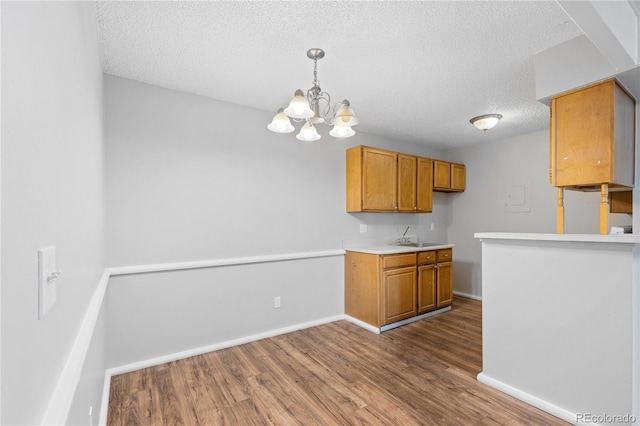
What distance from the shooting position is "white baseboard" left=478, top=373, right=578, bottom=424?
1.90m

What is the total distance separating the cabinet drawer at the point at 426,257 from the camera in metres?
3.84

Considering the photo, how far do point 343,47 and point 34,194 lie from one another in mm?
2081

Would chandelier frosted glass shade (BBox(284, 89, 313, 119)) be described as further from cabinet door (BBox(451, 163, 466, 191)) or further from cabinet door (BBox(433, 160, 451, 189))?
cabinet door (BBox(451, 163, 466, 191))

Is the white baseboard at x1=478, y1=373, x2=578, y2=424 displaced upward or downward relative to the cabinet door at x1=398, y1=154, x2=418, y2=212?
downward

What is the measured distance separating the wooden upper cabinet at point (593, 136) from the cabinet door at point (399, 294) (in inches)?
74.4

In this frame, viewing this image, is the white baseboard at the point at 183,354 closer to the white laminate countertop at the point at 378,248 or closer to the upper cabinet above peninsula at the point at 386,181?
the white laminate countertop at the point at 378,248

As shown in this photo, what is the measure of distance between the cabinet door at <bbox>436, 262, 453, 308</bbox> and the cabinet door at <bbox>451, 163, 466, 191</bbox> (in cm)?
144

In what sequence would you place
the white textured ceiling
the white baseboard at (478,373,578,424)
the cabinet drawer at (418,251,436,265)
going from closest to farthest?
the white textured ceiling → the white baseboard at (478,373,578,424) → the cabinet drawer at (418,251,436,265)

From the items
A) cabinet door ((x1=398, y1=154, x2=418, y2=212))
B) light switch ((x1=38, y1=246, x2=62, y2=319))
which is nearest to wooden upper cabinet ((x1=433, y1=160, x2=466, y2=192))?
cabinet door ((x1=398, y1=154, x2=418, y2=212))

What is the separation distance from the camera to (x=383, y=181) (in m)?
3.88

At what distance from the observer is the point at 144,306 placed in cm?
259

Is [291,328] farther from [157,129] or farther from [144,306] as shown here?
[157,129]

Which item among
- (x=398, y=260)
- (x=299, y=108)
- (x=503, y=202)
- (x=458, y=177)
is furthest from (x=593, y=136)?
(x=458, y=177)

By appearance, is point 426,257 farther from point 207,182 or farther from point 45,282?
point 45,282
